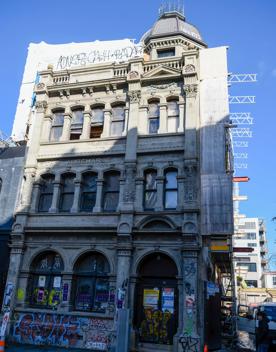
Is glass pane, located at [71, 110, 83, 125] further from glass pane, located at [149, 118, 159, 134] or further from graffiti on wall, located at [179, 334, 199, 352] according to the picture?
graffiti on wall, located at [179, 334, 199, 352]

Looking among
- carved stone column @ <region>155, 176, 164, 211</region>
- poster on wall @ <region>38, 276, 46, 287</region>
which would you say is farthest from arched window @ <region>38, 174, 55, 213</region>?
carved stone column @ <region>155, 176, 164, 211</region>

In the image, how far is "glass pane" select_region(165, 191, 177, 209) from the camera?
17.9 metres

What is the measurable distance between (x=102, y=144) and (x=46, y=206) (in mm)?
4655

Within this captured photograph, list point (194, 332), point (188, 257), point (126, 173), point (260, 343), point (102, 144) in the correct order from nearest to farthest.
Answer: point (260, 343) → point (194, 332) → point (188, 257) → point (126, 173) → point (102, 144)

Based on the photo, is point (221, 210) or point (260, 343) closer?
point (260, 343)

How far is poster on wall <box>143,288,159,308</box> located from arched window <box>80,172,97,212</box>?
17.3 feet

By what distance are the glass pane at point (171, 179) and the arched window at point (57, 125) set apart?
7.16m

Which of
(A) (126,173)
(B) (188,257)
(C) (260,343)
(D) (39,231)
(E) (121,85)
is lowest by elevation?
(C) (260,343)

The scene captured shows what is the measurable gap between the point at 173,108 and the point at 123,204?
242 inches

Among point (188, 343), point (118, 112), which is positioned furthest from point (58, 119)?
point (188, 343)

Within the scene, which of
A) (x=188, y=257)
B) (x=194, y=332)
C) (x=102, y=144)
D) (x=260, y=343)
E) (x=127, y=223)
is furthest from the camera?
(x=102, y=144)

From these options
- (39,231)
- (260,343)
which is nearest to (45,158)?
(39,231)

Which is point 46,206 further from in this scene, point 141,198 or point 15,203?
point 141,198

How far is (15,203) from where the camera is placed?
20.3 meters
